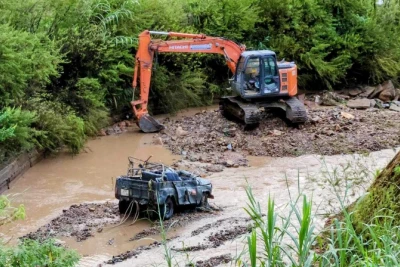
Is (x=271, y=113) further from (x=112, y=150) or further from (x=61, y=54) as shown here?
(x=61, y=54)

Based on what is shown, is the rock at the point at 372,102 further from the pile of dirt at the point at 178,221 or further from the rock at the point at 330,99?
the pile of dirt at the point at 178,221

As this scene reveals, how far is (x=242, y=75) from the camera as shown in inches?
589

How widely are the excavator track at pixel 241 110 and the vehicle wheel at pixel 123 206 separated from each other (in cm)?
553

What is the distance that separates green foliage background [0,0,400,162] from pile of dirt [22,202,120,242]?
5.89 feet

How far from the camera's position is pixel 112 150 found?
13875 mm

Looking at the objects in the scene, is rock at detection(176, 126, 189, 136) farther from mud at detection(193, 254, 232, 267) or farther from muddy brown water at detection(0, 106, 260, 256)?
mud at detection(193, 254, 232, 267)

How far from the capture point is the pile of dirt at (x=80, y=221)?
8805 mm

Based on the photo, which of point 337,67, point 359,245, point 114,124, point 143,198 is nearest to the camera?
point 359,245

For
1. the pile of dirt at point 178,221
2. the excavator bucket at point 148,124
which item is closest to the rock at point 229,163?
the excavator bucket at point 148,124

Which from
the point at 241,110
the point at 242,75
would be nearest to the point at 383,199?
the point at 241,110

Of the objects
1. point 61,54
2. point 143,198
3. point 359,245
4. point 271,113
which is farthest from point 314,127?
point 359,245

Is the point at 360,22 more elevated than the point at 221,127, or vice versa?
the point at 360,22

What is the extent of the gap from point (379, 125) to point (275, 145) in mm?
2909

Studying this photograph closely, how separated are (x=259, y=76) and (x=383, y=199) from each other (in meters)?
10.3
